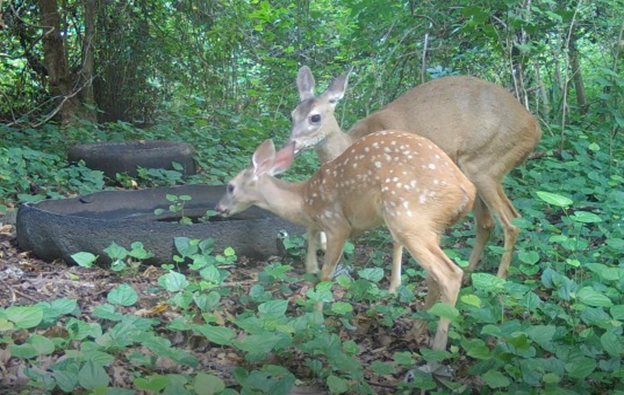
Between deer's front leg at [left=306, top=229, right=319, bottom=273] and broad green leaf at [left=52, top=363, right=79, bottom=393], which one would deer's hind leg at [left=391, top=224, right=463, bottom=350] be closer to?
deer's front leg at [left=306, top=229, right=319, bottom=273]

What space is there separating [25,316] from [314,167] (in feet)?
15.9

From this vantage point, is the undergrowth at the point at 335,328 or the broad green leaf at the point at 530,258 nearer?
the undergrowth at the point at 335,328

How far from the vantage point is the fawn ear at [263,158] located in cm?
556

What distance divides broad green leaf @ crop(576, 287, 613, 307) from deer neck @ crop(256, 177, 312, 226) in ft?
6.10

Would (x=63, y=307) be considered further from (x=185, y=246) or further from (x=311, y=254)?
(x=311, y=254)

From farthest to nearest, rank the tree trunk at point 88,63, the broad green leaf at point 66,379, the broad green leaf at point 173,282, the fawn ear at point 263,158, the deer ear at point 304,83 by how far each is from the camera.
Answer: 1. the tree trunk at point 88,63
2. the deer ear at point 304,83
3. the fawn ear at point 263,158
4. the broad green leaf at point 173,282
5. the broad green leaf at point 66,379

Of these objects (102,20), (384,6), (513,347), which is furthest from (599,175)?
(102,20)

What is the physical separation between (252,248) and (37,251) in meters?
1.40

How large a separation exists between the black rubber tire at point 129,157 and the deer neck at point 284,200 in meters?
2.94

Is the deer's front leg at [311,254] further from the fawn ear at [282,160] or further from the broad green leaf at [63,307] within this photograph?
the broad green leaf at [63,307]

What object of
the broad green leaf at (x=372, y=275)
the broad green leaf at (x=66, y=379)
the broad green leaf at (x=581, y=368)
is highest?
the broad green leaf at (x=66, y=379)

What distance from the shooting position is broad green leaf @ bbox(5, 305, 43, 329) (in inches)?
138

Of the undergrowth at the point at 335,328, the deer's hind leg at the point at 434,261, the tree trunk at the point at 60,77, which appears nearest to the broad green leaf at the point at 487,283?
the undergrowth at the point at 335,328

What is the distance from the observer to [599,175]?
22.2ft
